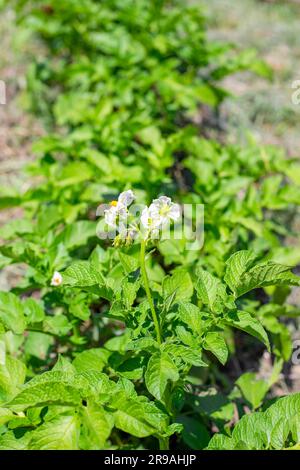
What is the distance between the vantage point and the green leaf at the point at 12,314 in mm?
1503

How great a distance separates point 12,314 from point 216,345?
23.4 inches

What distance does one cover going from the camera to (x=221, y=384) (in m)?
2.09

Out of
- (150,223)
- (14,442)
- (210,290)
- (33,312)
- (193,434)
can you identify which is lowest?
(193,434)

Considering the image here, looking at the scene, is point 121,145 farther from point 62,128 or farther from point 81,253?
point 62,128

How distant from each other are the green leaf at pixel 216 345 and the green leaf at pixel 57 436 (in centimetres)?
34

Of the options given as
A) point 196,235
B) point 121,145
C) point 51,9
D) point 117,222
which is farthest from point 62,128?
point 117,222

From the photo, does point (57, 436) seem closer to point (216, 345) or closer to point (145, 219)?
point (216, 345)

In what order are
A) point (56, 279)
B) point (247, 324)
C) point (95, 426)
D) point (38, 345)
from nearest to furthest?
1. point (95, 426)
2. point (247, 324)
3. point (56, 279)
4. point (38, 345)

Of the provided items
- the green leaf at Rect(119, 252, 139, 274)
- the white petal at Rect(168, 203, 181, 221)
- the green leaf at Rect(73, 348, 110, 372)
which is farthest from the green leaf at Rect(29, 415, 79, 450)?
the white petal at Rect(168, 203, 181, 221)

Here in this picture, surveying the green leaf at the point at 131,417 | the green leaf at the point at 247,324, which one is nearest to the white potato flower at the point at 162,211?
the green leaf at the point at 247,324

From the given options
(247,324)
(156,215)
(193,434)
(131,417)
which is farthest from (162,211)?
(193,434)

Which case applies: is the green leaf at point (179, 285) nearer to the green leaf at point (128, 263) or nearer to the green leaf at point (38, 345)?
the green leaf at point (128, 263)

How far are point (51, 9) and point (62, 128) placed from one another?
2.78ft

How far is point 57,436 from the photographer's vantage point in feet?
3.92
